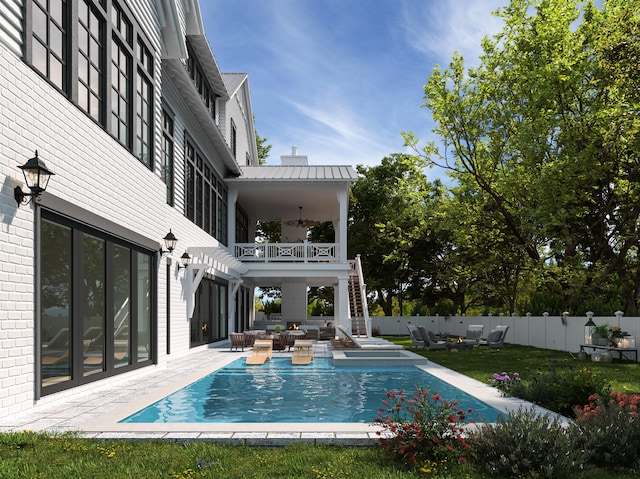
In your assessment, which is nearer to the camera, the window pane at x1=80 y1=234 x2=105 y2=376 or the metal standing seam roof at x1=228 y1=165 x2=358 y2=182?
the window pane at x1=80 y1=234 x2=105 y2=376

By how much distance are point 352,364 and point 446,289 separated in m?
27.6

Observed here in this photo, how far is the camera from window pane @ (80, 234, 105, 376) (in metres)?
9.70

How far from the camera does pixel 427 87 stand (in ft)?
83.4

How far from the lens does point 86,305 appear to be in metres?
9.67

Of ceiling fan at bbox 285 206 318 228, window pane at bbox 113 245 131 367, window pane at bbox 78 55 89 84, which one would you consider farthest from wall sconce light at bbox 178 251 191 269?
ceiling fan at bbox 285 206 318 228


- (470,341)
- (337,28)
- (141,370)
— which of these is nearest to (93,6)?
(141,370)

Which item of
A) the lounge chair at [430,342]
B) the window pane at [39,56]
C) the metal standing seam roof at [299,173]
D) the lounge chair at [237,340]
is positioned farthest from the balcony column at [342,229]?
the window pane at [39,56]

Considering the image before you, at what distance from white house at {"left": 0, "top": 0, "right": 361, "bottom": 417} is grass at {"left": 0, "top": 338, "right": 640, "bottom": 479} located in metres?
1.60

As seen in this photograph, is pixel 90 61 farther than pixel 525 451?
Yes

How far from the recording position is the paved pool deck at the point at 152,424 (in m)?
6.50

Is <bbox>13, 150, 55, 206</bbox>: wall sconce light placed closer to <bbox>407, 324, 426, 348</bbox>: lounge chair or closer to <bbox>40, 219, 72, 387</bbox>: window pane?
<bbox>40, 219, 72, 387</bbox>: window pane

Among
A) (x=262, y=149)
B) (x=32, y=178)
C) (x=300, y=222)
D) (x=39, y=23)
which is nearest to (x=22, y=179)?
(x=32, y=178)

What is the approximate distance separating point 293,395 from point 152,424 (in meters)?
Result: 4.09

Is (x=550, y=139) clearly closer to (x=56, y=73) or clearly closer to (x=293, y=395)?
(x=293, y=395)
